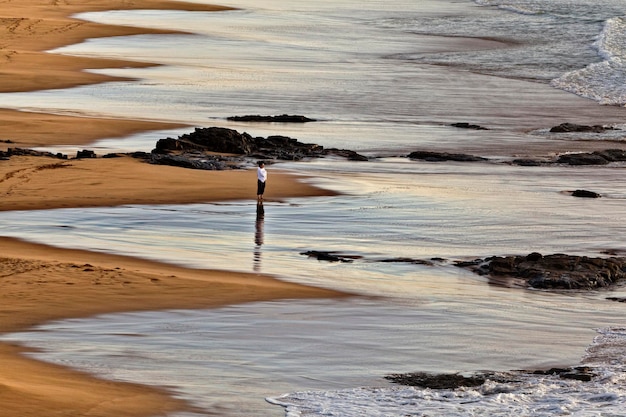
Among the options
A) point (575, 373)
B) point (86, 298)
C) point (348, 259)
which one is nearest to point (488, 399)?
point (575, 373)

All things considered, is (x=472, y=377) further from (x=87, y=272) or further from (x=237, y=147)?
(x=237, y=147)

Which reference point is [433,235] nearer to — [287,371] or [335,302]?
[335,302]

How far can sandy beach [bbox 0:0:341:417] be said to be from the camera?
10.5 m

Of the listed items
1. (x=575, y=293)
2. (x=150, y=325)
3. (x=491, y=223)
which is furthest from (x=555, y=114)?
(x=150, y=325)

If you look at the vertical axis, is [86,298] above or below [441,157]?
below

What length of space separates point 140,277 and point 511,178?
10882 mm

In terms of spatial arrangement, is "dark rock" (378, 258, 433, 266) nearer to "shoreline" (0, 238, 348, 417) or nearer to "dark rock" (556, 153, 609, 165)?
"shoreline" (0, 238, 348, 417)

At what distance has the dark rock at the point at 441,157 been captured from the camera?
86.2 feet

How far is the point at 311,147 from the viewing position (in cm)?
2680

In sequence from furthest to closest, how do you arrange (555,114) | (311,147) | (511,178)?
(555,114) < (311,147) < (511,178)

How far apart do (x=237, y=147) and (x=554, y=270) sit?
37.3 ft

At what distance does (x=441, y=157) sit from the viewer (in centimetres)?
2638

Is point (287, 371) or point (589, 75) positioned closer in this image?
point (287, 371)

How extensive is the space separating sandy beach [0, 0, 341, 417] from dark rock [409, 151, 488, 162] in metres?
3.73
